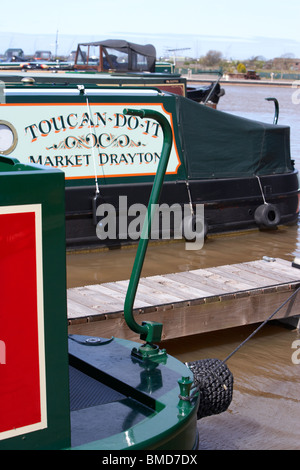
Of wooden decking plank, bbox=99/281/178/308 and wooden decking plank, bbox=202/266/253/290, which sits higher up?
wooden decking plank, bbox=99/281/178/308

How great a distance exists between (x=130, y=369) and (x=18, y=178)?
1.14 meters

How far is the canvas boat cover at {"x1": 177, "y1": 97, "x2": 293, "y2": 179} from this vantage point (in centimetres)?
915

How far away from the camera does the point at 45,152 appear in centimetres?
816

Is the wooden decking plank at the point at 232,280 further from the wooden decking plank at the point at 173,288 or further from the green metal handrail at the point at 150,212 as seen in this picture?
the green metal handrail at the point at 150,212

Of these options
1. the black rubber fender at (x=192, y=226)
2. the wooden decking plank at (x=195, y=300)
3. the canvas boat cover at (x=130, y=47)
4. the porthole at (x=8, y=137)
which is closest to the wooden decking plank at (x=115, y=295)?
the wooden decking plank at (x=195, y=300)

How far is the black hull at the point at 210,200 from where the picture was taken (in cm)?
834

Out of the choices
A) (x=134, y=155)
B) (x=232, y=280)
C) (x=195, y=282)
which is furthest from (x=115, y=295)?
(x=134, y=155)

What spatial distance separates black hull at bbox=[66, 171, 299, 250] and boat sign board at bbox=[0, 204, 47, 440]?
19.4ft

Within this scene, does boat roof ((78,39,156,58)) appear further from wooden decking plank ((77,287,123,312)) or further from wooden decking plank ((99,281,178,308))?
wooden decking plank ((77,287,123,312))

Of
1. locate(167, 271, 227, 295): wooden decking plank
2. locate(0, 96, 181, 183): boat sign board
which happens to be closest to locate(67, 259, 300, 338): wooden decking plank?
locate(167, 271, 227, 295): wooden decking plank

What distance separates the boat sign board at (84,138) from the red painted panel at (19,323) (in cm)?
588

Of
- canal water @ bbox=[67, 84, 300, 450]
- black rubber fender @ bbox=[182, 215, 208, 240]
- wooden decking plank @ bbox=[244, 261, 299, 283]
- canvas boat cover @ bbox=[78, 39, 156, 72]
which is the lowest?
canal water @ bbox=[67, 84, 300, 450]

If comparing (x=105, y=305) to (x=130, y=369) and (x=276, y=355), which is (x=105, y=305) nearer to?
(x=276, y=355)

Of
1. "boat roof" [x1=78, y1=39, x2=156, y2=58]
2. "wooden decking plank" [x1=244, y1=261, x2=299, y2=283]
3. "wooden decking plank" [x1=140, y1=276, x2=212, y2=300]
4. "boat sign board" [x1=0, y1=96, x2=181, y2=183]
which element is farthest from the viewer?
"boat roof" [x1=78, y1=39, x2=156, y2=58]
